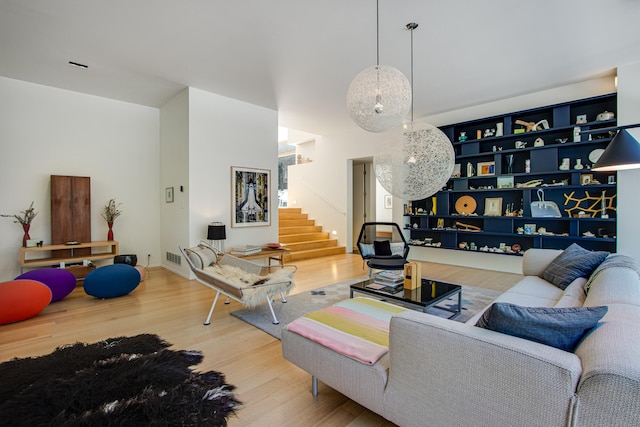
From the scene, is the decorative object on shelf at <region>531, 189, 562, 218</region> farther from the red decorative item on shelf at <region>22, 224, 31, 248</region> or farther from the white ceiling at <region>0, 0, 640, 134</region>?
the red decorative item on shelf at <region>22, 224, 31, 248</region>

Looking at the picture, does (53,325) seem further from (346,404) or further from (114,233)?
(346,404)

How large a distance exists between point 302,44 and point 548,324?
358 cm

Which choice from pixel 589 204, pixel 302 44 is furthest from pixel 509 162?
pixel 302 44

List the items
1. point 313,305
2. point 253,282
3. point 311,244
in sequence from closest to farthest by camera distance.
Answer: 1. point 253,282
2. point 313,305
3. point 311,244

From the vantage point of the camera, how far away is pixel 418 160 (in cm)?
303

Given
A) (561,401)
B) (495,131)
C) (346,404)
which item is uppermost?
(495,131)

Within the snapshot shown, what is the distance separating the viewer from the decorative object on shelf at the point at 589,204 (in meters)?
4.39

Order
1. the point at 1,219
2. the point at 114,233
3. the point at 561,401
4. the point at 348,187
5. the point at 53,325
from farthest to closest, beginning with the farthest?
the point at 348,187
the point at 114,233
the point at 1,219
the point at 53,325
the point at 561,401

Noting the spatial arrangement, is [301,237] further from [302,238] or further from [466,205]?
[466,205]

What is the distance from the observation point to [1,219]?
4469 millimetres

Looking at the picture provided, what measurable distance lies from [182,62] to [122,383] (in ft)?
12.4

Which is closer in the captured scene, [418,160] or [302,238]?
[418,160]

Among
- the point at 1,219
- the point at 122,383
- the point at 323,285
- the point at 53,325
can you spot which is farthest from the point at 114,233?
the point at 122,383

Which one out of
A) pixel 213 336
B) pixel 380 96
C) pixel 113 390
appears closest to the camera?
pixel 113 390
